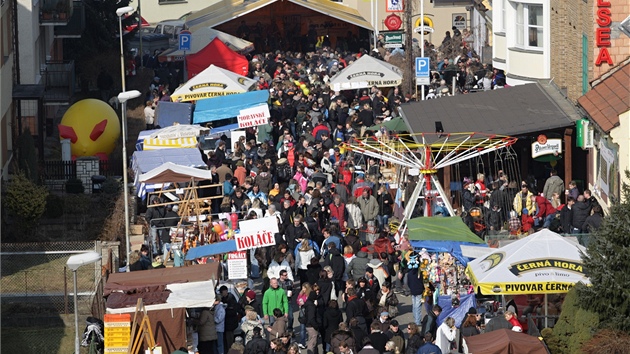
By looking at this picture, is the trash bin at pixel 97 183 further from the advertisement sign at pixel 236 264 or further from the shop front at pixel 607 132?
the shop front at pixel 607 132

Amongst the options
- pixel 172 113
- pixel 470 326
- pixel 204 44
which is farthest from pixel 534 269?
pixel 204 44

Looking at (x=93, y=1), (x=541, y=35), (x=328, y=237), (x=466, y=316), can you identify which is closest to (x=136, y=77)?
(x=93, y=1)

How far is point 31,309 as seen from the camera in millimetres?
29547

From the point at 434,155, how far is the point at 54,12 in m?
17.4

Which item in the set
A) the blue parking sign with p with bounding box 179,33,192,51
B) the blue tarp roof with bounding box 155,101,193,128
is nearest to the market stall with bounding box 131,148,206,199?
the blue tarp roof with bounding box 155,101,193,128

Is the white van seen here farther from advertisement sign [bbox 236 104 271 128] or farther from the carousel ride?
the carousel ride

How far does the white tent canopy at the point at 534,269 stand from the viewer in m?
24.5

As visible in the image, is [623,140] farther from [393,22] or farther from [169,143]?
[393,22]

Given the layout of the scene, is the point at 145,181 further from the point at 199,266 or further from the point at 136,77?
the point at 136,77

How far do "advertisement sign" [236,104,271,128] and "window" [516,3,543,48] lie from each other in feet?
22.6

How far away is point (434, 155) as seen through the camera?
1423 inches

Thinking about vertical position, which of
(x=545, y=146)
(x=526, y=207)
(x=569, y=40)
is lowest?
(x=526, y=207)

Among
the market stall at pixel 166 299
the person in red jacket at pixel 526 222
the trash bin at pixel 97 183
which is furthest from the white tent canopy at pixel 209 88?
the market stall at pixel 166 299

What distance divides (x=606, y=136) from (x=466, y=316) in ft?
26.4
